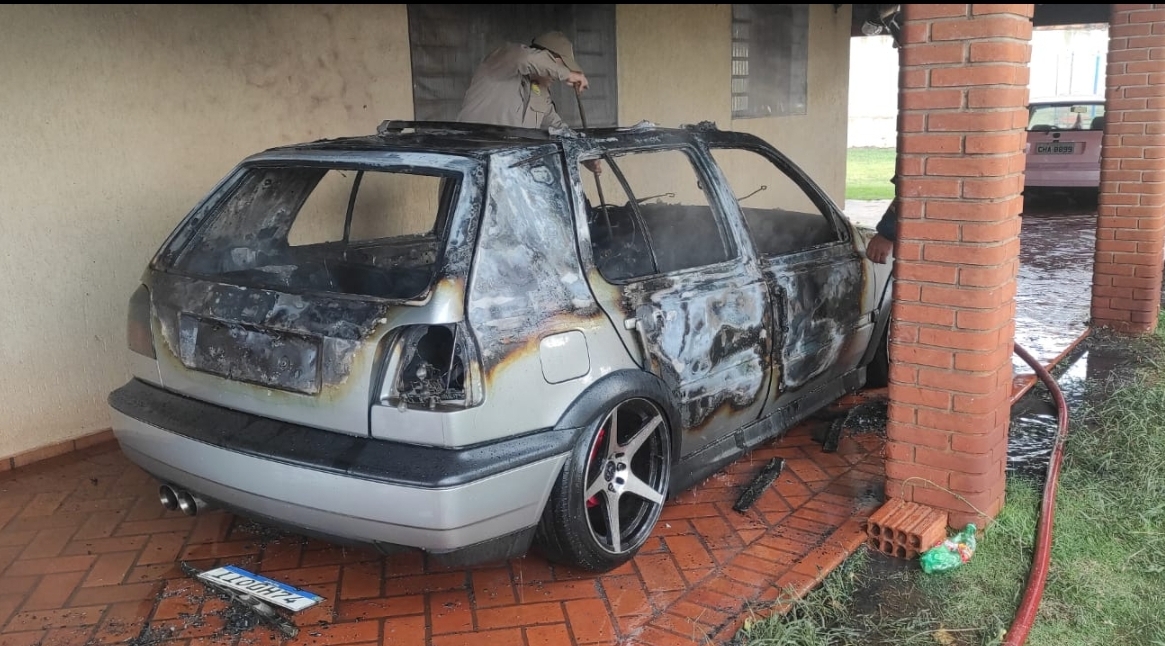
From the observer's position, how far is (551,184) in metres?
3.30

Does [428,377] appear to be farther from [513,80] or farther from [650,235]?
[513,80]

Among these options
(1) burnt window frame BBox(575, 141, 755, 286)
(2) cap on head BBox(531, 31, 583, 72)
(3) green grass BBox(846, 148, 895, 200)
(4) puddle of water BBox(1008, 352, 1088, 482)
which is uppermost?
(2) cap on head BBox(531, 31, 583, 72)

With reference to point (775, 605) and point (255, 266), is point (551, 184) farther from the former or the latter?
point (775, 605)

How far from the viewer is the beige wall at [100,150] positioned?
14.6 feet

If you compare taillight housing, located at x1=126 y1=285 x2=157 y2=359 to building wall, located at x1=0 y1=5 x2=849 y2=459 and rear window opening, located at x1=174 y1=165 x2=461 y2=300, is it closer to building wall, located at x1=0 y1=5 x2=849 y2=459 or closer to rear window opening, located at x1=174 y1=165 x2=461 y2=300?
rear window opening, located at x1=174 y1=165 x2=461 y2=300

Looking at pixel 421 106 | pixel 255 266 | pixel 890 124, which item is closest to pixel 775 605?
pixel 255 266

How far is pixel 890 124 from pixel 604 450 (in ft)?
93.8

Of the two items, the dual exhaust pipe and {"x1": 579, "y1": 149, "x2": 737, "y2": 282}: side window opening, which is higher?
{"x1": 579, "y1": 149, "x2": 737, "y2": 282}: side window opening

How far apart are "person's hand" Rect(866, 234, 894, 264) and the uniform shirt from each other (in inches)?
79.1

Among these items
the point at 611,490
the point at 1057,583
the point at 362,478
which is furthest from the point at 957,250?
the point at 362,478

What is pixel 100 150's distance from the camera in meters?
4.68

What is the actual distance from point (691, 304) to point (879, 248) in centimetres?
143

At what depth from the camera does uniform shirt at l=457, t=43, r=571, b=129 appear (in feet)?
18.2

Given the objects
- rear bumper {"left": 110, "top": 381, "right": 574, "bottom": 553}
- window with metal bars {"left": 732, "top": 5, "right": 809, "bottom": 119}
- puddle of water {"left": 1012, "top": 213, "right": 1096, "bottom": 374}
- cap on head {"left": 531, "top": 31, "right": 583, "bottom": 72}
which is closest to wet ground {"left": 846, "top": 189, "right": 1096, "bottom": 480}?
puddle of water {"left": 1012, "top": 213, "right": 1096, "bottom": 374}
